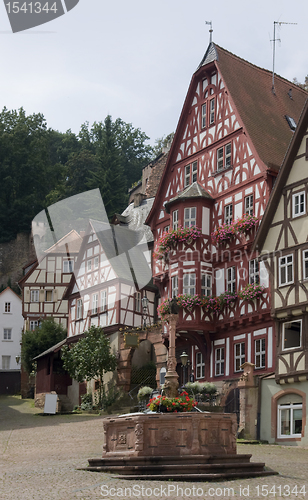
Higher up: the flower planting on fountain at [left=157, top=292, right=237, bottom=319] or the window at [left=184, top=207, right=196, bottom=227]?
the window at [left=184, top=207, right=196, bottom=227]

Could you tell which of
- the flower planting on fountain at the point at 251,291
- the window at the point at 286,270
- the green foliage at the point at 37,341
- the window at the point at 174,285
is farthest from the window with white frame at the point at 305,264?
the green foliage at the point at 37,341

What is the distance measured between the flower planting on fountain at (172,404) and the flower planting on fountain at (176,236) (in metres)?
16.3

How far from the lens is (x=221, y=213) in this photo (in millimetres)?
34906

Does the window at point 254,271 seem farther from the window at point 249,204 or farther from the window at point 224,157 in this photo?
the window at point 224,157

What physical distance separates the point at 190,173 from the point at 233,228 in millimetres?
5602

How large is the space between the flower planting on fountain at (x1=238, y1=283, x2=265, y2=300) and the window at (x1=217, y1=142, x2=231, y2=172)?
21.0ft

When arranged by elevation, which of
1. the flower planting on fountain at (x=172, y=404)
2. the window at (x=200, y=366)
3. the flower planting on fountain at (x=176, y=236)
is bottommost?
the flower planting on fountain at (x=172, y=404)

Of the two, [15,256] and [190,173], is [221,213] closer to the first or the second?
[190,173]

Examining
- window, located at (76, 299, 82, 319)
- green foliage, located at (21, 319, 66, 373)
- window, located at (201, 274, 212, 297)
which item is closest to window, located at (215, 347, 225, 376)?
window, located at (201, 274, 212, 297)

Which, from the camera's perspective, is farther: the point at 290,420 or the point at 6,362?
the point at 6,362

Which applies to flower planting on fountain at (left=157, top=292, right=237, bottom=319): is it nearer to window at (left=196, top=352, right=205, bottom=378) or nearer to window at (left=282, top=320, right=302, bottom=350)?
window at (left=196, top=352, right=205, bottom=378)

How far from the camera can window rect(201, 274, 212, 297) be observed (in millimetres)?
34406

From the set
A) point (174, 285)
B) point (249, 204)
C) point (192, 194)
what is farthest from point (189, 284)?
point (249, 204)

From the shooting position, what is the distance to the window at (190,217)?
3531 cm
